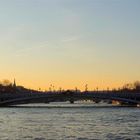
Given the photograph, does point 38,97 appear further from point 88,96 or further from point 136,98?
point 136,98

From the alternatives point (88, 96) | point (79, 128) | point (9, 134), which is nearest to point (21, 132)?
point (9, 134)

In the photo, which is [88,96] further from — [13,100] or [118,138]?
[118,138]

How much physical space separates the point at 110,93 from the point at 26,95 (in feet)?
50.2

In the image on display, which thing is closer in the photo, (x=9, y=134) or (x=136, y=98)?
(x=9, y=134)

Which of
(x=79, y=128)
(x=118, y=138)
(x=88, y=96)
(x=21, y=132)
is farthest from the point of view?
(x=88, y=96)

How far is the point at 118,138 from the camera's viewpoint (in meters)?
50.6

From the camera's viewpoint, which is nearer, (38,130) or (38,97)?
(38,130)

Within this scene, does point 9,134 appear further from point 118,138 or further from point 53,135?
point 118,138

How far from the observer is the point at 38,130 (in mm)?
57656

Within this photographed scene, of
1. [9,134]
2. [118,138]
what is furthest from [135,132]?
[9,134]

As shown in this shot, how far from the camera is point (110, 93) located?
131 meters

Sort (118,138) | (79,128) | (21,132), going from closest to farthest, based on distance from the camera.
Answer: (118,138), (21,132), (79,128)

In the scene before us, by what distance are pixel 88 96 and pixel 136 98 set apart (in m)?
10.0

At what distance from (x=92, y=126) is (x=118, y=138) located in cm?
1295
